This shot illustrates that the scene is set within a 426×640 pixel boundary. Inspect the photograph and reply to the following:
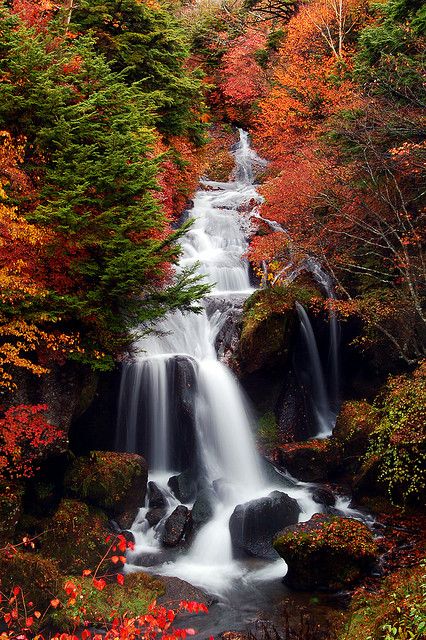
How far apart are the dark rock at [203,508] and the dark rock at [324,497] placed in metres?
2.55

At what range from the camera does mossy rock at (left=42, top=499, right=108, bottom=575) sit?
1009cm

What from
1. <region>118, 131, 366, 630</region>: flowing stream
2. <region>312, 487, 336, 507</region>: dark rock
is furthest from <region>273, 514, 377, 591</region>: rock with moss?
<region>312, 487, 336, 507</region>: dark rock

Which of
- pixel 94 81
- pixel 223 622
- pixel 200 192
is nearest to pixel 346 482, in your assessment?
pixel 223 622

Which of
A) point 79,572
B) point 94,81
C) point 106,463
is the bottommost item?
point 79,572

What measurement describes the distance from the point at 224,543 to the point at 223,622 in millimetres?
2326

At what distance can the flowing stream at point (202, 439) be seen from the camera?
416 inches

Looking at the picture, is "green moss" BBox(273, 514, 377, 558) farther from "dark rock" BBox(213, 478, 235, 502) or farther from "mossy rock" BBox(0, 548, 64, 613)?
"mossy rock" BBox(0, 548, 64, 613)

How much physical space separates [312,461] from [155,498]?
4.47m

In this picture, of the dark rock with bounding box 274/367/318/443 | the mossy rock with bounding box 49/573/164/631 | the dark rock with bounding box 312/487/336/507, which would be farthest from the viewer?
the dark rock with bounding box 274/367/318/443

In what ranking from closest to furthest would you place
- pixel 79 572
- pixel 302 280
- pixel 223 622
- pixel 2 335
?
1. pixel 223 622
2. pixel 79 572
3. pixel 2 335
4. pixel 302 280

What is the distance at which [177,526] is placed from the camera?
449 inches

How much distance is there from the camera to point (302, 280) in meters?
18.3

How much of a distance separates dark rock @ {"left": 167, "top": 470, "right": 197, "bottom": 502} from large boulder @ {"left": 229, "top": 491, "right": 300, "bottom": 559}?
69.3 inches

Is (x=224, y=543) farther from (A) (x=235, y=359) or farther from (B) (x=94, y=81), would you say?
(B) (x=94, y=81)
